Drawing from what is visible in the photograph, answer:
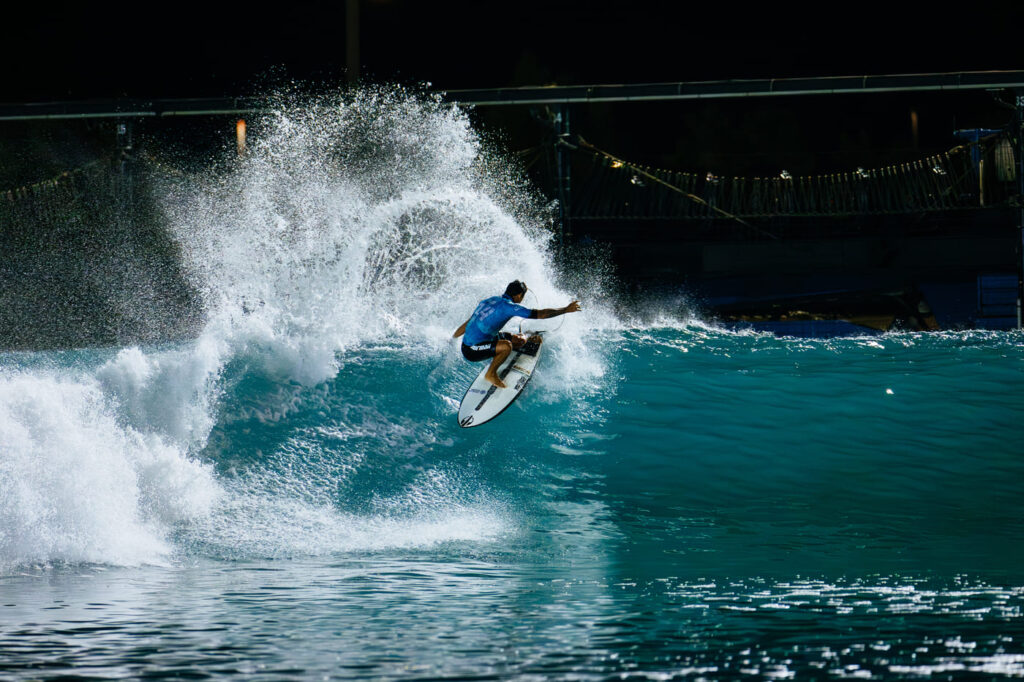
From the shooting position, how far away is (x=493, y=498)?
9.34m

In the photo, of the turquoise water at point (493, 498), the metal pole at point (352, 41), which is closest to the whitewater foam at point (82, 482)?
the turquoise water at point (493, 498)

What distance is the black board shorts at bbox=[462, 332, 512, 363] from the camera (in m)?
10.5

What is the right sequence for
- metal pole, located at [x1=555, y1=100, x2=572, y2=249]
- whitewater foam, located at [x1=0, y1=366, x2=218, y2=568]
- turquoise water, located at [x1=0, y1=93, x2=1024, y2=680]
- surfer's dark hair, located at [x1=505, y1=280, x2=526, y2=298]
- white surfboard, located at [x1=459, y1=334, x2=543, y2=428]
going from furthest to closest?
1. metal pole, located at [x1=555, y1=100, x2=572, y2=249]
2. white surfboard, located at [x1=459, y1=334, x2=543, y2=428]
3. surfer's dark hair, located at [x1=505, y1=280, x2=526, y2=298]
4. whitewater foam, located at [x1=0, y1=366, x2=218, y2=568]
5. turquoise water, located at [x1=0, y1=93, x2=1024, y2=680]

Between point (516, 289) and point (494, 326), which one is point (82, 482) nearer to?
point (494, 326)

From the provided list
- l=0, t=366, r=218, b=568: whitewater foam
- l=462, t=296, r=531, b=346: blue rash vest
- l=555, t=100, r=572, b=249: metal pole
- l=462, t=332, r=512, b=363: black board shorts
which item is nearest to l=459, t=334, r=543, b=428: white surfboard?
l=462, t=332, r=512, b=363: black board shorts

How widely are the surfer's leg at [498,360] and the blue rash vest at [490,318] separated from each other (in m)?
0.11

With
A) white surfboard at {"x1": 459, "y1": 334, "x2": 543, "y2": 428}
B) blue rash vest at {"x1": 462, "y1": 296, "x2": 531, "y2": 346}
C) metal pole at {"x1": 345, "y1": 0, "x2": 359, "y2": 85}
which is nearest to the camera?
blue rash vest at {"x1": 462, "y1": 296, "x2": 531, "y2": 346}

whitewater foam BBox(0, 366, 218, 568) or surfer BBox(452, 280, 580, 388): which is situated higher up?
surfer BBox(452, 280, 580, 388)

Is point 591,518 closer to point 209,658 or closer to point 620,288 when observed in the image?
point 209,658

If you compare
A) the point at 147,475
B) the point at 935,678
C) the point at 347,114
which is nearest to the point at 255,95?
the point at 347,114

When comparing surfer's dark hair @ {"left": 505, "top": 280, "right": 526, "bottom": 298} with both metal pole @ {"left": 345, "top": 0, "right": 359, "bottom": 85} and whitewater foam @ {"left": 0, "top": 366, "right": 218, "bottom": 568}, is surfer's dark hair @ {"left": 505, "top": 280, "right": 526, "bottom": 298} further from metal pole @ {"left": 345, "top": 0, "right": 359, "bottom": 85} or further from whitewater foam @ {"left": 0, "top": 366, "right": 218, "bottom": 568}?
metal pole @ {"left": 345, "top": 0, "right": 359, "bottom": 85}

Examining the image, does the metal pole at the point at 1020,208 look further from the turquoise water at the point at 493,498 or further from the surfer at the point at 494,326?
the surfer at the point at 494,326

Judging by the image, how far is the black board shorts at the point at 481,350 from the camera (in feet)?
34.6

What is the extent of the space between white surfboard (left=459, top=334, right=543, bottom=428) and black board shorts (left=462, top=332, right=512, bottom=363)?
0.31 m
